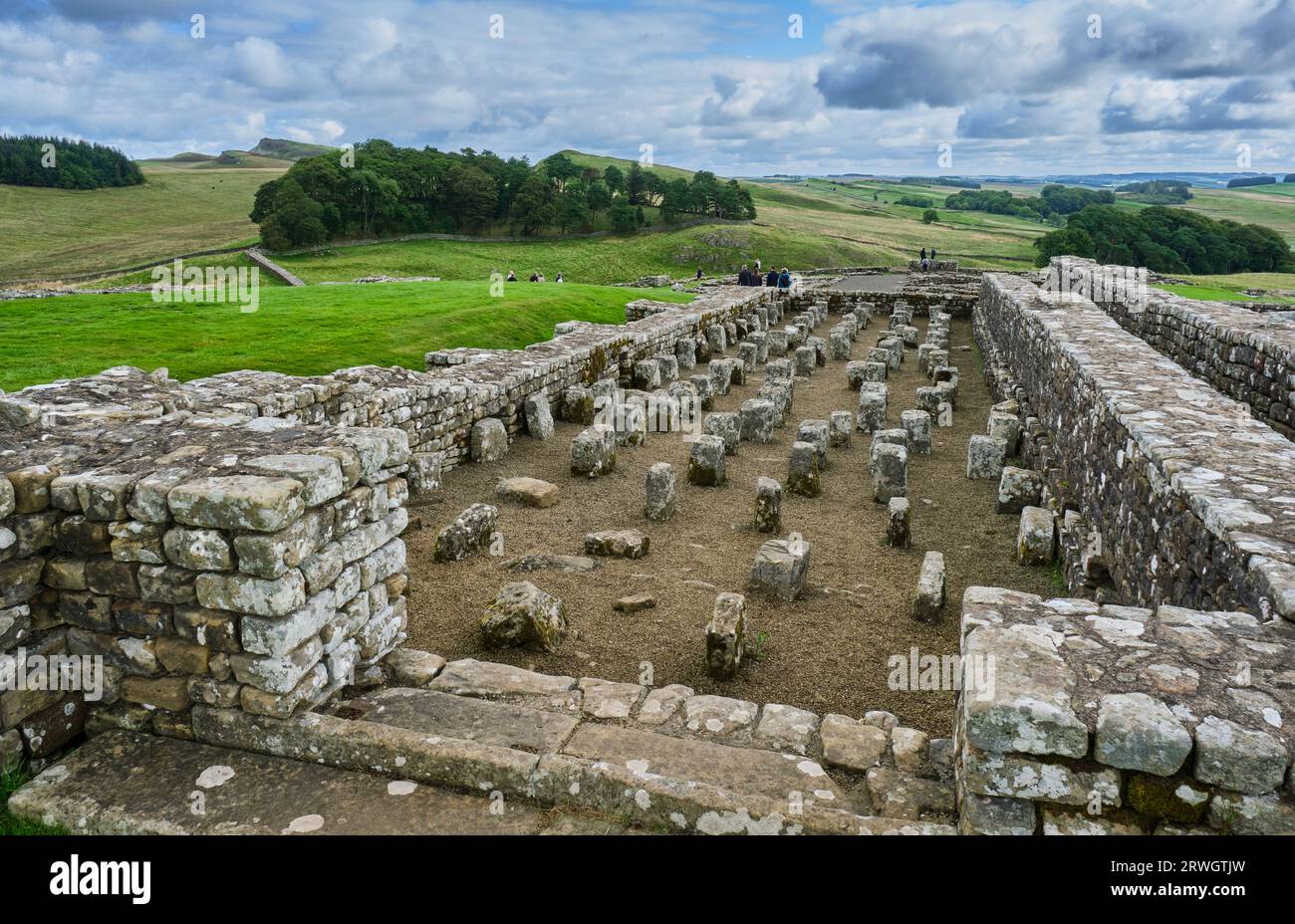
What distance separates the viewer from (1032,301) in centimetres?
1755

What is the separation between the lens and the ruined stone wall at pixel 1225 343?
10.6 meters

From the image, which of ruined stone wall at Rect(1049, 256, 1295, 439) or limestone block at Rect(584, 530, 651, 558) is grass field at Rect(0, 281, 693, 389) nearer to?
limestone block at Rect(584, 530, 651, 558)

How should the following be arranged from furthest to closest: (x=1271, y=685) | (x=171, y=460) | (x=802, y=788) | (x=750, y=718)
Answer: (x=750, y=718) < (x=171, y=460) < (x=802, y=788) < (x=1271, y=685)

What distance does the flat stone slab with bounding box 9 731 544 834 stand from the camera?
410 centimetres

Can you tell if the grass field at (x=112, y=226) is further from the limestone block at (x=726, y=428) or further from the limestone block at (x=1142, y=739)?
the limestone block at (x=1142, y=739)

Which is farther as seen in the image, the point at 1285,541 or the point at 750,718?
the point at 750,718

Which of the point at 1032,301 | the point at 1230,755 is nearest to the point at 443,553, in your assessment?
the point at 1230,755

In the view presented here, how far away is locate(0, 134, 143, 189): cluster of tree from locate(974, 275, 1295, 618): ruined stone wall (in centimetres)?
9950

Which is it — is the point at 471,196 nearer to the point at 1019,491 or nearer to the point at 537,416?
the point at 537,416

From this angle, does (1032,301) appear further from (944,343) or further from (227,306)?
(227,306)

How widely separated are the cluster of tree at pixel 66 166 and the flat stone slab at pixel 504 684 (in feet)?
326

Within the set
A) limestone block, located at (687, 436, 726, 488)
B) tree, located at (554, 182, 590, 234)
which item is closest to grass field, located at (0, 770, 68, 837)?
limestone block, located at (687, 436, 726, 488)

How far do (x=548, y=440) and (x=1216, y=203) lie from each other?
593ft

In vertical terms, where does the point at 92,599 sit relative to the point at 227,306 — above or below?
below
